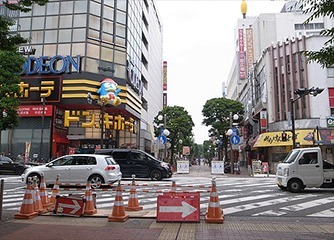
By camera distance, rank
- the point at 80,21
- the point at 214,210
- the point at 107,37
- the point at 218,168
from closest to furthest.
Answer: the point at 214,210, the point at 218,168, the point at 80,21, the point at 107,37

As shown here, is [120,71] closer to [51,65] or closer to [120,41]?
[120,41]

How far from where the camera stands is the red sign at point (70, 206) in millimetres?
9062

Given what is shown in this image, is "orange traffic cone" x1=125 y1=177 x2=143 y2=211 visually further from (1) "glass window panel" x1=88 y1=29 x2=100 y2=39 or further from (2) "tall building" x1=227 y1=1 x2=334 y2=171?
(1) "glass window panel" x1=88 y1=29 x2=100 y2=39

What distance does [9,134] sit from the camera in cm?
3528

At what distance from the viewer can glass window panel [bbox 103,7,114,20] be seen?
124 feet

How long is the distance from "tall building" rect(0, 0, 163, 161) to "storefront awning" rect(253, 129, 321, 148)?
15.6 meters

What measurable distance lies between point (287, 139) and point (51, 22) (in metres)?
27.9

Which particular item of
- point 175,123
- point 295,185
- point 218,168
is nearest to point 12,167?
point 218,168

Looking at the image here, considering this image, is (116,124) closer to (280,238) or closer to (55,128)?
(55,128)

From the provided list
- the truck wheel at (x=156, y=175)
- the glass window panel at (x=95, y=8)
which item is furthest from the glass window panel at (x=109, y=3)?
the truck wheel at (x=156, y=175)

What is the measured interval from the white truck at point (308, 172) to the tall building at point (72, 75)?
872 inches

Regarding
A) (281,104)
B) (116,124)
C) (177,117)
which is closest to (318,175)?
(281,104)

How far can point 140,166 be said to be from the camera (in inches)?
813

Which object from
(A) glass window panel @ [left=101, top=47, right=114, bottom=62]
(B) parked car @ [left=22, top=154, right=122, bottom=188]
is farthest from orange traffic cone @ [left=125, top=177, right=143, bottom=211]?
(A) glass window panel @ [left=101, top=47, right=114, bottom=62]
